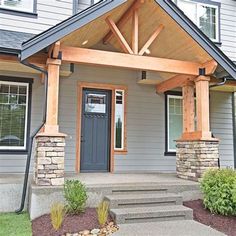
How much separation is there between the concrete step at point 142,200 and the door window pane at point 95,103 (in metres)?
3.04

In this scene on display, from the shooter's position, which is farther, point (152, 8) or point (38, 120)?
point (38, 120)

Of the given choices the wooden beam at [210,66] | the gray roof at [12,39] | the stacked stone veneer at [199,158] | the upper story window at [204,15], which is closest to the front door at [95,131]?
the gray roof at [12,39]

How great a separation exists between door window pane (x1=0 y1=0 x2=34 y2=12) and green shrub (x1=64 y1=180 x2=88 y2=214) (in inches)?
185

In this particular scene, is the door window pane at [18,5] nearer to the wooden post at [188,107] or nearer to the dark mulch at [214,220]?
the wooden post at [188,107]

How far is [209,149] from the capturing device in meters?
6.02

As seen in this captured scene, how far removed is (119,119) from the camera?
783 centimetres

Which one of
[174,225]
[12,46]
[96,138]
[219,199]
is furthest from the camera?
[96,138]

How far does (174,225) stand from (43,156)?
2395 millimetres

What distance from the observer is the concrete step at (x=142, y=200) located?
4840mm

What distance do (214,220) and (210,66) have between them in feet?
10.1

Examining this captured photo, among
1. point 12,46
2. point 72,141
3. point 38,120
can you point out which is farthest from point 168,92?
point 12,46

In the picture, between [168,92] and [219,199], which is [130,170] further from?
[219,199]

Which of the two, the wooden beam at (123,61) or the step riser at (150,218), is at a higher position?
the wooden beam at (123,61)

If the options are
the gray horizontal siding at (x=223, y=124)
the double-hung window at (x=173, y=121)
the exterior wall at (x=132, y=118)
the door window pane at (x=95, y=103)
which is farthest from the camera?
the gray horizontal siding at (x=223, y=124)
